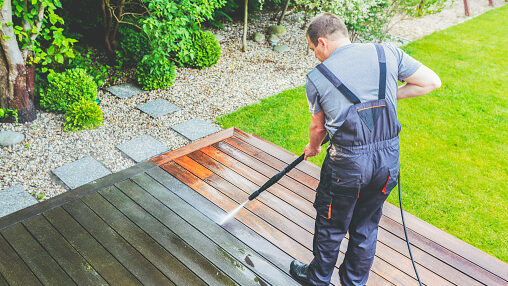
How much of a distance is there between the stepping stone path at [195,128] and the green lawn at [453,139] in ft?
0.66

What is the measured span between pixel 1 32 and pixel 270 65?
12.3 feet

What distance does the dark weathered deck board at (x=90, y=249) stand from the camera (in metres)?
2.17

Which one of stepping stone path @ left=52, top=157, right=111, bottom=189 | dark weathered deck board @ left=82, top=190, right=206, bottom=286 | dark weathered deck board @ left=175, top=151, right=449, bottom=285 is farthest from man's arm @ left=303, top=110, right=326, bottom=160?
stepping stone path @ left=52, top=157, right=111, bottom=189

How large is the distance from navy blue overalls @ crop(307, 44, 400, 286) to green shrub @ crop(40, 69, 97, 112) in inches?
129

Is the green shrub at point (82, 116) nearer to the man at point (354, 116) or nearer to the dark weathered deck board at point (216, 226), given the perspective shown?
the dark weathered deck board at point (216, 226)

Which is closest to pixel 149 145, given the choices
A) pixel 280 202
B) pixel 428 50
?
pixel 280 202

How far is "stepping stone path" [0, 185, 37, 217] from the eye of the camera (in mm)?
2799

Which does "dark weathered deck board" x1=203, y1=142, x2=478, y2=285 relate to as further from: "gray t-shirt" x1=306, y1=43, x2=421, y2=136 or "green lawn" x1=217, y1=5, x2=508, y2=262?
"gray t-shirt" x1=306, y1=43, x2=421, y2=136

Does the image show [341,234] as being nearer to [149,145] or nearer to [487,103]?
[149,145]

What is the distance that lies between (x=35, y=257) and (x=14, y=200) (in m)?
0.89

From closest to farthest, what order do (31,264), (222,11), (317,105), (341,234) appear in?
(317,105)
(341,234)
(31,264)
(222,11)

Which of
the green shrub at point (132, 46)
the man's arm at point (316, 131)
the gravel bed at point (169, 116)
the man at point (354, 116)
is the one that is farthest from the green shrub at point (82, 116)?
the man at point (354, 116)

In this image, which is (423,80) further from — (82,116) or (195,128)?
(82,116)

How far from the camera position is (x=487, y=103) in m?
5.11
